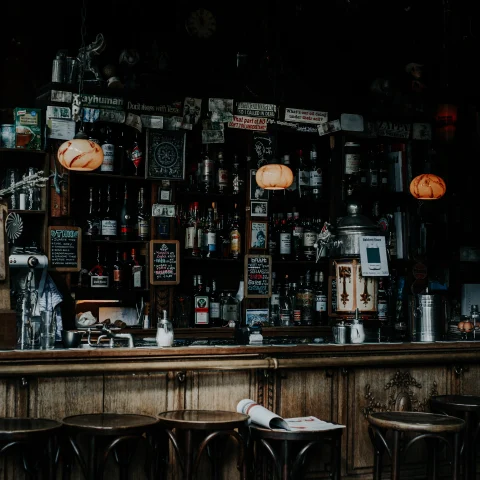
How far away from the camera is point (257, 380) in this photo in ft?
14.4

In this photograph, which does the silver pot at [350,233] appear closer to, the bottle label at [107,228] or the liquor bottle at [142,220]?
the liquor bottle at [142,220]

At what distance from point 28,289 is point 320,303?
10.3ft

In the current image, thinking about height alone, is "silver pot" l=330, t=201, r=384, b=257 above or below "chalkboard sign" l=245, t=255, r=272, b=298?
above

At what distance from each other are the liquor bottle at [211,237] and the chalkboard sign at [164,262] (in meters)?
0.29

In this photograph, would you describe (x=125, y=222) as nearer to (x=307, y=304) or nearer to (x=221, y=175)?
(x=221, y=175)

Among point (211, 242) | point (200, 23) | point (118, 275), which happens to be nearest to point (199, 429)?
point (118, 275)

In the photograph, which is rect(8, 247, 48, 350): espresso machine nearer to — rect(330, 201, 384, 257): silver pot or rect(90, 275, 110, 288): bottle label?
rect(90, 275, 110, 288): bottle label

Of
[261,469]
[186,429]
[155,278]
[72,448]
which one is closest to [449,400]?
[261,469]

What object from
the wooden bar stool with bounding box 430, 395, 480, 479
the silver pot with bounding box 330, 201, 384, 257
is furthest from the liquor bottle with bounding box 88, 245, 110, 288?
the wooden bar stool with bounding box 430, 395, 480, 479

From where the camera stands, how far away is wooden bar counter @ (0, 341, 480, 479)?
3924mm

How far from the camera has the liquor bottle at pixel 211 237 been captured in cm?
665

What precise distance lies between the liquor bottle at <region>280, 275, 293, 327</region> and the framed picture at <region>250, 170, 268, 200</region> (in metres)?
0.70

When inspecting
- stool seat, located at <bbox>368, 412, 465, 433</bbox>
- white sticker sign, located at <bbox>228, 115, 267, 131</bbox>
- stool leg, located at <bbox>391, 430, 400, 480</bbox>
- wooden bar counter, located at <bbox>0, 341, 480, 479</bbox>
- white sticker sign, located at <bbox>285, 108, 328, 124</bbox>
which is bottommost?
stool leg, located at <bbox>391, 430, 400, 480</bbox>

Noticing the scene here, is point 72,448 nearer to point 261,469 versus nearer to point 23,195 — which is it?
point 261,469
